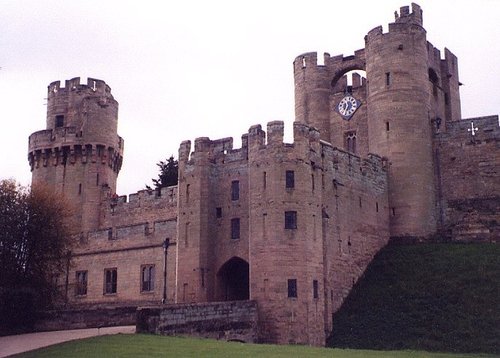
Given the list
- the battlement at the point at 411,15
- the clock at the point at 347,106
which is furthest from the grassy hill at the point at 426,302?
the battlement at the point at 411,15

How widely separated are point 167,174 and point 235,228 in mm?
27614

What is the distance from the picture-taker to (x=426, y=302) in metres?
36.5

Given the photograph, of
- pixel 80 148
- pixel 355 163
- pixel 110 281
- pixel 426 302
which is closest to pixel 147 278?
pixel 110 281

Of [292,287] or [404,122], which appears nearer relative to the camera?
[292,287]

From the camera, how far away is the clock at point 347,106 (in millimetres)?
51812

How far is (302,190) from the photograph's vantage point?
3656 centimetres

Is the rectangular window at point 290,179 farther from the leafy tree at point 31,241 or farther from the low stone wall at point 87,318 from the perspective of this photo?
the leafy tree at point 31,241

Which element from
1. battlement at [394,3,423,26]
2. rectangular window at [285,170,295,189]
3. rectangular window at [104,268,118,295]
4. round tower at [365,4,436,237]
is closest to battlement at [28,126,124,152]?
rectangular window at [104,268,118,295]

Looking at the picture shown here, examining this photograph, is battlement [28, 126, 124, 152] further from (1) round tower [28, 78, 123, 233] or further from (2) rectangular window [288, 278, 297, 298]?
(2) rectangular window [288, 278, 297, 298]

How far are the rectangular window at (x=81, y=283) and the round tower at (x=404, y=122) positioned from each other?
70.8 ft

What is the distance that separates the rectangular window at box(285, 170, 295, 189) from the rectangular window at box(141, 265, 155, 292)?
1335cm

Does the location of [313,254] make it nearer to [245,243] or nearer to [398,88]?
[245,243]

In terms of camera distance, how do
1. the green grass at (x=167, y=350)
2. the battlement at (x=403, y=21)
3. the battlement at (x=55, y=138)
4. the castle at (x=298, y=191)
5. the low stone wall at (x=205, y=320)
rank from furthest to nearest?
1. the battlement at (x=55, y=138)
2. the battlement at (x=403, y=21)
3. the castle at (x=298, y=191)
4. the low stone wall at (x=205, y=320)
5. the green grass at (x=167, y=350)

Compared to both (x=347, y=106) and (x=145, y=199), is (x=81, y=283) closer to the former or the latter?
(x=145, y=199)
